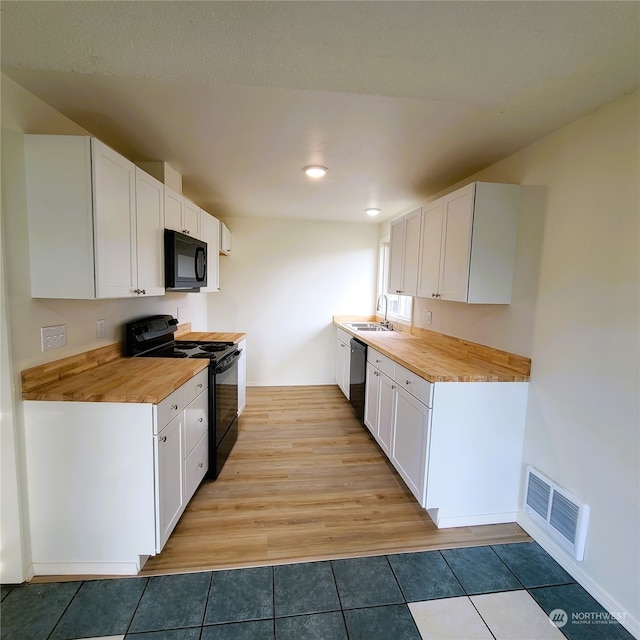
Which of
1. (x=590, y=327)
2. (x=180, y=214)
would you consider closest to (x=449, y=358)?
(x=590, y=327)

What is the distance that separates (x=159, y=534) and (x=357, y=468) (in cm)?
152

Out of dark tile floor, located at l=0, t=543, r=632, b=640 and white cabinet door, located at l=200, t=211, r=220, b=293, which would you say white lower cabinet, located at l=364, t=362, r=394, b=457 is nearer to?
dark tile floor, located at l=0, t=543, r=632, b=640

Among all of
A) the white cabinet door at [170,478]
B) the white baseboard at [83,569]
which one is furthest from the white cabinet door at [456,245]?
the white baseboard at [83,569]

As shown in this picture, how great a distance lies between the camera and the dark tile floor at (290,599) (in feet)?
4.41

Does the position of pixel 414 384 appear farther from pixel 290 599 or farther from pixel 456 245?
pixel 290 599

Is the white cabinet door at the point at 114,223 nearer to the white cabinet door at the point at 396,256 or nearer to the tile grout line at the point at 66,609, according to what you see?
the tile grout line at the point at 66,609

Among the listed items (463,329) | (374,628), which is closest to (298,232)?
(463,329)

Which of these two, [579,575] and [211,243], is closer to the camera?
[579,575]

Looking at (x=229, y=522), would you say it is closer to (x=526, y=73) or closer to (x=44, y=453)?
(x=44, y=453)

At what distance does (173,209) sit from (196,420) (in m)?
1.60

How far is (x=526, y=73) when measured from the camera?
1276 millimetres

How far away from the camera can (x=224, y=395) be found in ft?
8.30

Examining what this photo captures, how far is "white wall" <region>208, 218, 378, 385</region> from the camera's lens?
453cm

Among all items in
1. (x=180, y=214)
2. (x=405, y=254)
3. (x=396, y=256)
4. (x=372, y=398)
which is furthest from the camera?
(x=396, y=256)
